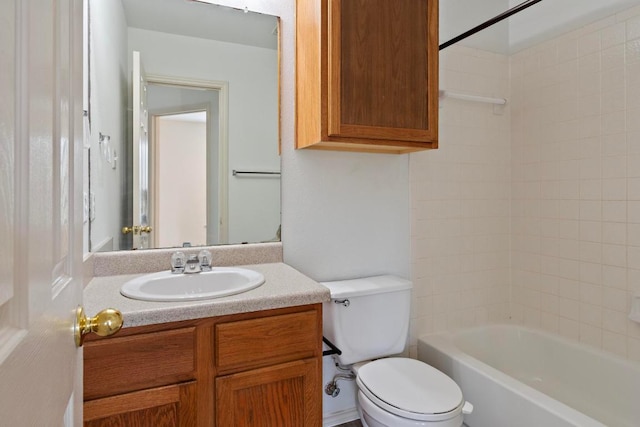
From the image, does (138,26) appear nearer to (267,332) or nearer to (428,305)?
(267,332)

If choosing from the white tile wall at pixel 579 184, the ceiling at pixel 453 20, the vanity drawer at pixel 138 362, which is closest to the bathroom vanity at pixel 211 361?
the vanity drawer at pixel 138 362

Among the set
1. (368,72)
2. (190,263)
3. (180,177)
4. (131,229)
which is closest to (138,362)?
(190,263)

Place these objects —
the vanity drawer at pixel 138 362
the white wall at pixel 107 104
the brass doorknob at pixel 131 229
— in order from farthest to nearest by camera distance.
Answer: the brass doorknob at pixel 131 229 < the white wall at pixel 107 104 < the vanity drawer at pixel 138 362

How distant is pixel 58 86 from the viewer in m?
0.46

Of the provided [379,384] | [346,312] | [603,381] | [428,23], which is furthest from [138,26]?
[603,381]

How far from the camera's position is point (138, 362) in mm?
1080

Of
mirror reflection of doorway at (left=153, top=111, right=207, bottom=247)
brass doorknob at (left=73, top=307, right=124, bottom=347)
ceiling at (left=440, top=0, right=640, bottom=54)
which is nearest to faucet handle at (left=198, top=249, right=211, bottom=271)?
mirror reflection of doorway at (left=153, top=111, right=207, bottom=247)

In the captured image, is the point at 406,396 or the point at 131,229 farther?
the point at 131,229

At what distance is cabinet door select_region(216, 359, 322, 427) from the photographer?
46.3 inches

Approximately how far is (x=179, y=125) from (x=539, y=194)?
2057mm

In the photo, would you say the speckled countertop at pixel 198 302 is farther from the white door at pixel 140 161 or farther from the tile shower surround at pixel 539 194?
the tile shower surround at pixel 539 194

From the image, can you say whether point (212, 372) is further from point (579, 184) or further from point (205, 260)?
point (579, 184)

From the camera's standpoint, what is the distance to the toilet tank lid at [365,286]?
1.62 metres

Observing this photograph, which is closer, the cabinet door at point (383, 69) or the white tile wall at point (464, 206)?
the cabinet door at point (383, 69)
